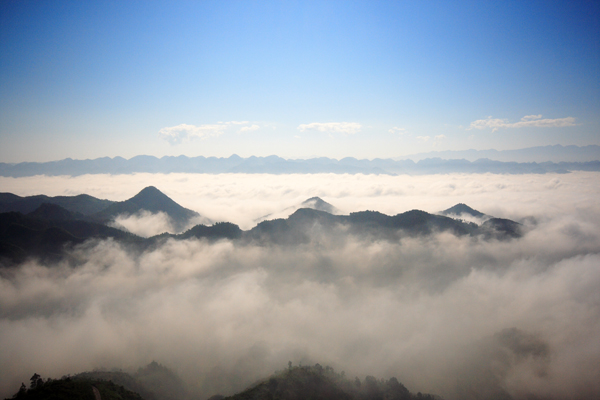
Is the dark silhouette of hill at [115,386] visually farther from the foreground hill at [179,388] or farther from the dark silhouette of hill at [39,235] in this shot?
the dark silhouette of hill at [39,235]

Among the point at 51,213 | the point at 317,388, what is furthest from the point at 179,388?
the point at 51,213

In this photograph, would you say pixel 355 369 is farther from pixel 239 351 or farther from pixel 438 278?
pixel 438 278

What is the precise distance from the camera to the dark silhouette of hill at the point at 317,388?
77375 millimetres

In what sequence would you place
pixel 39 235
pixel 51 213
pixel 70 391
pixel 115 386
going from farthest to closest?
pixel 51 213 < pixel 39 235 < pixel 115 386 < pixel 70 391

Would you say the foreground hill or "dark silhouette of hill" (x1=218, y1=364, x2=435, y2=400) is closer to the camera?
the foreground hill

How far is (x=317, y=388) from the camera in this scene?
8200 centimetres

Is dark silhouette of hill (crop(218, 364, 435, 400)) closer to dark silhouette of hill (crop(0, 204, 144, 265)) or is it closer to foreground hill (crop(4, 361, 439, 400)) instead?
foreground hill (crop(4, 361, 439, 400))

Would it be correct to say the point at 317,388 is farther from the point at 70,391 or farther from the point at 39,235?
the point at 39,235

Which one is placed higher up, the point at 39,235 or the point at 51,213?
the point at 51,213

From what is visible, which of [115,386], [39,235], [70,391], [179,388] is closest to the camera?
[70,391]

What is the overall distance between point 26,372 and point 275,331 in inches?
3921

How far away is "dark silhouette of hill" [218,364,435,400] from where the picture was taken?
77375 millimetres

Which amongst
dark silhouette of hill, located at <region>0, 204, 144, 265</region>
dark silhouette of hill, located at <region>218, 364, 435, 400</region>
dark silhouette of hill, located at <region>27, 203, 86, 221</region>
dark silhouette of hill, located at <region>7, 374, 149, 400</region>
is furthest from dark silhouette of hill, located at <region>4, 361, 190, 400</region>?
dark silhouette of hill, located at <region>27, 203, 86, 221</region>

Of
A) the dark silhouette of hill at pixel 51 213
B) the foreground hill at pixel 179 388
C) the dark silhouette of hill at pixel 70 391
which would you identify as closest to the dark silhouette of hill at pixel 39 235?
the dark silhouette of hill at pixel 51 213
